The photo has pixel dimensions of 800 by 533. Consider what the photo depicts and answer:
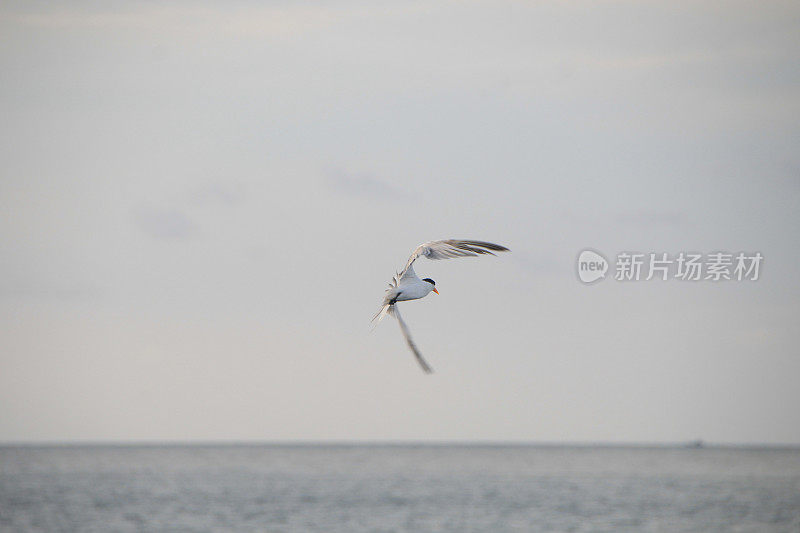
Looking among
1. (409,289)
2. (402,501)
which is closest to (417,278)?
(409,289)

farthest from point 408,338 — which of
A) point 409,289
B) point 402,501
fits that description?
point 402,501

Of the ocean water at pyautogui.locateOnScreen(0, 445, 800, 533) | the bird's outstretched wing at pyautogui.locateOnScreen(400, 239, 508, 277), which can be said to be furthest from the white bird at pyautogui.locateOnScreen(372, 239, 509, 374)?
the ocean water at pyautogui.locateOnScreen(0, 445, 800, 533)

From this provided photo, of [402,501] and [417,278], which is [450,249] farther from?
[402,501]

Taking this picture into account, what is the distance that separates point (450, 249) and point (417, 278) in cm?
138

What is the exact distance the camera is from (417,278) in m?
21.7

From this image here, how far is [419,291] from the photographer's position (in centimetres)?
2128

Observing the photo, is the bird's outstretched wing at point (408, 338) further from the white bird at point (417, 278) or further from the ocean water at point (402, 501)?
the ocean water at point (402, 501)

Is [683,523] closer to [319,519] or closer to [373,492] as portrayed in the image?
[319,519]

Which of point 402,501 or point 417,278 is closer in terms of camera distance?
point 417,278

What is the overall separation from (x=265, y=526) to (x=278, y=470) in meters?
96.3

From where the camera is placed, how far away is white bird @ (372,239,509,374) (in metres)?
20.0

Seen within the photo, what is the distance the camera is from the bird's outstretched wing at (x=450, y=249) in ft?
65.8

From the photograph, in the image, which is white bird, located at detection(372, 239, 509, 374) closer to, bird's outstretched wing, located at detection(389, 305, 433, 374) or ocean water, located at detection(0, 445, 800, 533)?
bird's outstretched wing, located at detection(389, 305, 433, 374)

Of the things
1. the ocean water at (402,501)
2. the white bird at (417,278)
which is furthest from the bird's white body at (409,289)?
the ocean water at (402,501)
